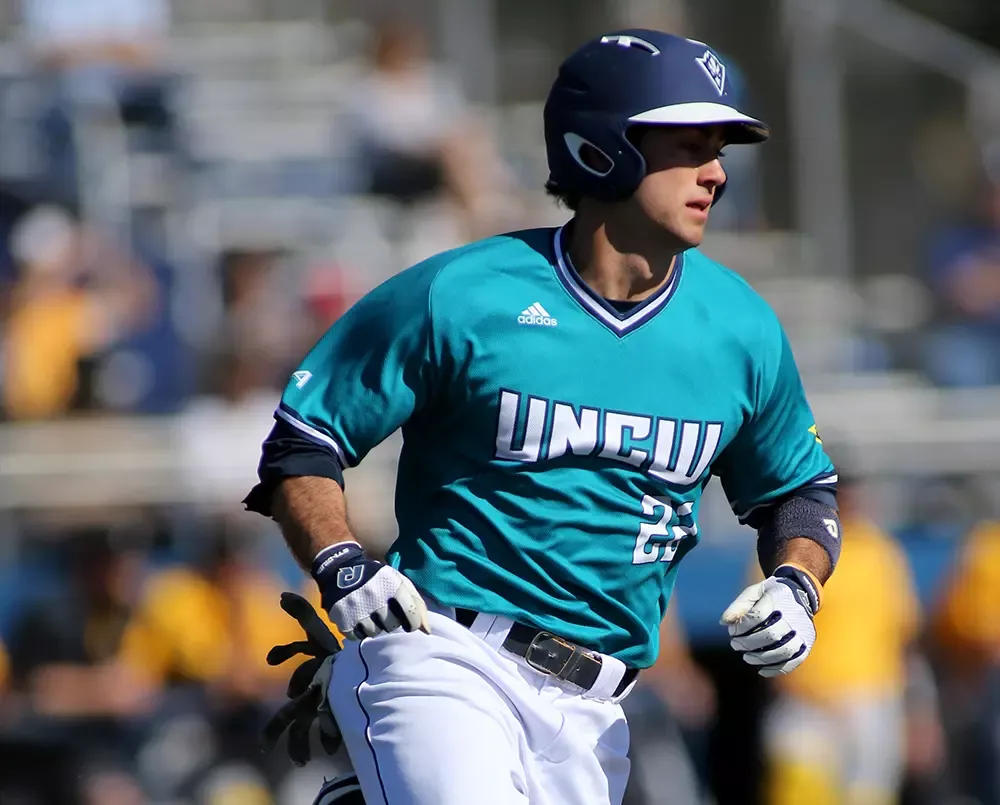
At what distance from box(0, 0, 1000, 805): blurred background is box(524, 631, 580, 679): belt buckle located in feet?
14.2

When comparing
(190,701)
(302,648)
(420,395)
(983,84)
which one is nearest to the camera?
(420,395)

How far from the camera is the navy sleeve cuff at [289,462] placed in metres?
3.81

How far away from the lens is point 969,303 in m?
10.3

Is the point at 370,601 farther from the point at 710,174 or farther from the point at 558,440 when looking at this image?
the point at 710,174

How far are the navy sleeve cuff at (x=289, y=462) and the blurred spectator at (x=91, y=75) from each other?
20.5 ft

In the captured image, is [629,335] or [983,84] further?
[983,84]

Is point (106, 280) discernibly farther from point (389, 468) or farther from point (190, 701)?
point (190, 701)

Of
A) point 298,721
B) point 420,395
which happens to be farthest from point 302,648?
point 420,395

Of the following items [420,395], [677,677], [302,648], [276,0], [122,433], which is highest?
[420,395]

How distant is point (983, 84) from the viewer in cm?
1112

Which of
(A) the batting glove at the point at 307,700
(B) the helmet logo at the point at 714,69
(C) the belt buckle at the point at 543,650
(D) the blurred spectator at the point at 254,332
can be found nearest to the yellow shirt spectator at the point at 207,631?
(D) the blurred spectator at the point at 254,332

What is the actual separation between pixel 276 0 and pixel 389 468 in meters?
5.10

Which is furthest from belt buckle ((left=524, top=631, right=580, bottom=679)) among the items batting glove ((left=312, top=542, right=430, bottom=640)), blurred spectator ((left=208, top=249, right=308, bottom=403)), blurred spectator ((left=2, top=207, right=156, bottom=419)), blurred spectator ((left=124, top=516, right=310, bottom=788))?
blurred spectator ((left=2, top=207, right=156, bottom=419))

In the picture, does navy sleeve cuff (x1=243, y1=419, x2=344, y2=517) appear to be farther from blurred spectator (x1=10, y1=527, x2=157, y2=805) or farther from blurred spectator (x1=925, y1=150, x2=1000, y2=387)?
blurred spectator (x1=925, y1=150, x2=1000, y2=387)
